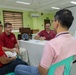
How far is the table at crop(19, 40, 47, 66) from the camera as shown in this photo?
2635 mm

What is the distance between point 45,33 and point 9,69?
1850 mm

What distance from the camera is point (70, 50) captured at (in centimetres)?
116

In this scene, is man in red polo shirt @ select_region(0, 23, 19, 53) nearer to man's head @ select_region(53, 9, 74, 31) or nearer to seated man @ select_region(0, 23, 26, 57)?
seated man @ select_region(0, 23, 26, 57)

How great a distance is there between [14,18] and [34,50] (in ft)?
23.7

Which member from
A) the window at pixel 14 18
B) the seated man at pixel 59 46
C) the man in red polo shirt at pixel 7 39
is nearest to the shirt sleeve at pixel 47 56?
the seated man at pixel 59 46

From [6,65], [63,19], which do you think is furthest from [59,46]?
[6,65]

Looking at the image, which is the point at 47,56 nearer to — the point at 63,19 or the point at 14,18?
the point at 63,19

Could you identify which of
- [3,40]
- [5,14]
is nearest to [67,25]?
[3,40]

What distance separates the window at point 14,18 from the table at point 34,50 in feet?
20.9

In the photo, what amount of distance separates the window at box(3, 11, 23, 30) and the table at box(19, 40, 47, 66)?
251 inches

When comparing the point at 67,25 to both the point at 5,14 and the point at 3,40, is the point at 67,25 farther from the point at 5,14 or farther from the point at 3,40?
the point at 5,14

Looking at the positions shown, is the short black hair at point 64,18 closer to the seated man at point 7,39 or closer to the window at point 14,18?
the seated man at point 7,39

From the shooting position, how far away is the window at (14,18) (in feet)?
29.9

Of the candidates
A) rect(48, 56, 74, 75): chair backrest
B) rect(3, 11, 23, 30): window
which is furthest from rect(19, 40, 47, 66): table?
rect(3, 11, 23, 30): window
